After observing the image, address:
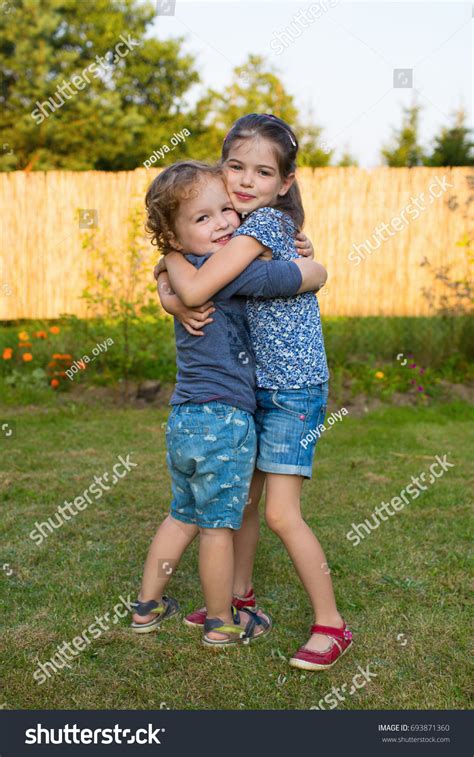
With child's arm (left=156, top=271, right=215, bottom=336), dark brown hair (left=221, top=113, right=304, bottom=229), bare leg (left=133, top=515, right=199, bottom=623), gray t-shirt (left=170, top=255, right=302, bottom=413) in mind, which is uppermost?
dark brown hair (left=221, top=113, right=304, bottom=229)

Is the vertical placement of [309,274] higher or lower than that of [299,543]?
higher

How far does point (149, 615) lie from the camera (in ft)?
8.79

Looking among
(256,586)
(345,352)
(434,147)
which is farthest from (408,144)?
(256,586)

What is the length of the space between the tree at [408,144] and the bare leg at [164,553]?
16.1 m

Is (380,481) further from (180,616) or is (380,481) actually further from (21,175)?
(21,175)

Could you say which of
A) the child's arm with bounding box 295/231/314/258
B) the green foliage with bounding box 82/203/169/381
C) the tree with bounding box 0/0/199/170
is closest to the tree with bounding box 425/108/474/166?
Result: the tree with bounding box 0/0/199/170

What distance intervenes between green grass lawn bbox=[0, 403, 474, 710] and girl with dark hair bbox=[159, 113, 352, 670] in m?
0.20

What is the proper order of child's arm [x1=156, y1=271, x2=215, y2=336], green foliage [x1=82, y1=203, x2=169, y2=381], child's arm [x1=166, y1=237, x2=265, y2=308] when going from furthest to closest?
green foliage [x1=82, y1=203, x2=169, y2=381]
child's arm [x1=156, y1=271, x2=215, y2=336]
child's arm [x1=166, y1=237, x2=265, y2=308]

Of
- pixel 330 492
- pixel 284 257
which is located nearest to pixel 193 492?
pixel 284 257

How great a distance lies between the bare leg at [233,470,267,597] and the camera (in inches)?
105

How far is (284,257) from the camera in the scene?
94.6 inches

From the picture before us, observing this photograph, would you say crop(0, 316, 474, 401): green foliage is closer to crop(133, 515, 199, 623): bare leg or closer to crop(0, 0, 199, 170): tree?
crop(133, 515, 199, 623): bare leg

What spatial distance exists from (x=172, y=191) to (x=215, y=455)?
0.83 meters

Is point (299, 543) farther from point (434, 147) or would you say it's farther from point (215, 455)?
point (434, 147)
